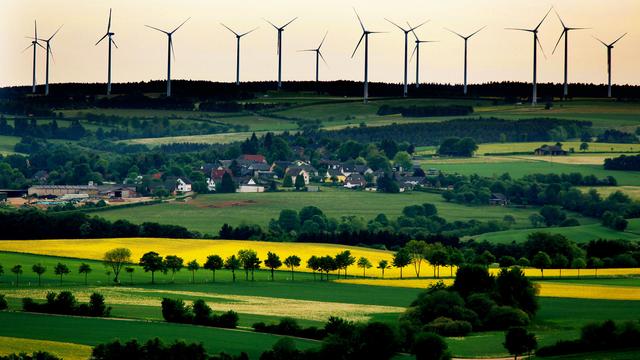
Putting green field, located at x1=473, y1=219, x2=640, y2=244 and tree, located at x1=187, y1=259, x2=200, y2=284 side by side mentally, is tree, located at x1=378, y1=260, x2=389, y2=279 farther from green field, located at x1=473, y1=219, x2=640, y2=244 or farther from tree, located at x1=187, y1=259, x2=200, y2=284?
green field, located at x1=473, y1=219, x2=640, y2=244

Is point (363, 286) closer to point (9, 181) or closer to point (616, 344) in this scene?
point (616, 344)

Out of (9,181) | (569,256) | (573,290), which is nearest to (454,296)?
(573,290)

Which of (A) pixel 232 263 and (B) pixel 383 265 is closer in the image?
(A) pixel 232 263

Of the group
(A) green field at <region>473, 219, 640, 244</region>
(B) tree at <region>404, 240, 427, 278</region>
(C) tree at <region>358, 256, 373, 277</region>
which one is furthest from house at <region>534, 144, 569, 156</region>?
(C) tree at <region>358, 256, 373, 277</region>

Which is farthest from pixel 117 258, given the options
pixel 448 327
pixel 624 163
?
pixel 624 163

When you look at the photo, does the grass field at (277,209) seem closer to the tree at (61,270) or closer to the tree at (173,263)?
the tree at (173,263)

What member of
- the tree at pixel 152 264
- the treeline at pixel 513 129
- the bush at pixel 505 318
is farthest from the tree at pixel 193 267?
the treeline at pixel 513 129

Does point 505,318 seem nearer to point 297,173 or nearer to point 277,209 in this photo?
point 277,209
